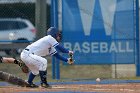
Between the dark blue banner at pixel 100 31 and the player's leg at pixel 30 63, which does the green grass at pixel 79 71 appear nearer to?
the dark blue banner at pixel 100 31

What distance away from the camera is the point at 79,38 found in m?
17.7

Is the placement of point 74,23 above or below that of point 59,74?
above

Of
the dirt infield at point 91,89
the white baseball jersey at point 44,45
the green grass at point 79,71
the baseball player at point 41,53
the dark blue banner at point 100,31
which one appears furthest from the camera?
the green grass at point 79,71

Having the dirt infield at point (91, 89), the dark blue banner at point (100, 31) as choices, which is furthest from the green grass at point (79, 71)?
the dirt infield at point (91, 89)

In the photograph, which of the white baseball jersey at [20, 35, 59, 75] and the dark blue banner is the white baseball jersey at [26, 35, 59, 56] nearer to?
the white baseball jersey at [20, 35, 59, 75]

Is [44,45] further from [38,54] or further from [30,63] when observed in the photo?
[30,63]

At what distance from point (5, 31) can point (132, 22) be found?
15.3ft

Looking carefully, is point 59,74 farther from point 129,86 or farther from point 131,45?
point 129,86

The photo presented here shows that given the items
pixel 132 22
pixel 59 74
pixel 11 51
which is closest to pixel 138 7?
pixel 132 22

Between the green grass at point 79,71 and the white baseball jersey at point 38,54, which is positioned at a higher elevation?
the white baseball jersey at point 38,54

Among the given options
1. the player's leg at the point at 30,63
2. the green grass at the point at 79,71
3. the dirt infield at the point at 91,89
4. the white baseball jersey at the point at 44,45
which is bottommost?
the green grass at the point at 79,71

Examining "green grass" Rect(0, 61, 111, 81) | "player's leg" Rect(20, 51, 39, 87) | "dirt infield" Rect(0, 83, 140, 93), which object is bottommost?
"green grass" Rect(0, 61, 111, 81)

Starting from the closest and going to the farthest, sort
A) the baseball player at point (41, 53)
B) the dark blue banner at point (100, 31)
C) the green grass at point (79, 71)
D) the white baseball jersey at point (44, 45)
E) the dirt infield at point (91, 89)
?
the dirt infield at point (91, 89)
the baseball player at point (41, 53)
the white baseball jersey at point (44, 45)
the dark blue banner at point (100, 31)
the green grass at point (79, 71)

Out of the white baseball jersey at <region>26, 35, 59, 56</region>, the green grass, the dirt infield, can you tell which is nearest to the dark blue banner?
the green grass
